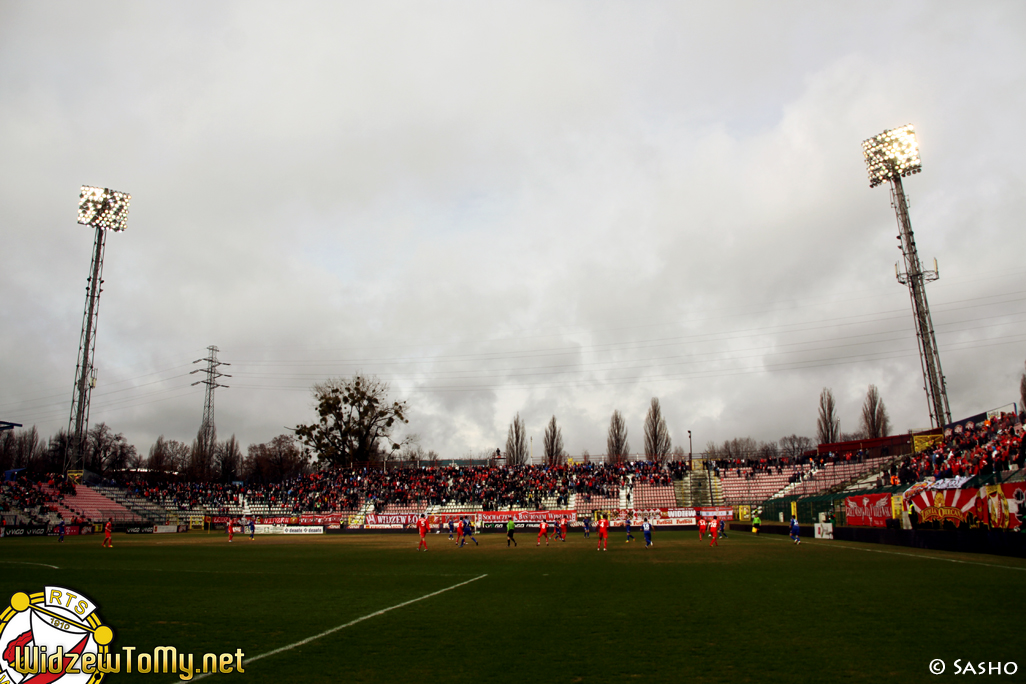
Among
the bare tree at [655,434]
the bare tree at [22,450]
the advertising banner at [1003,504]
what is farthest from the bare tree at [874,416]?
→ the bare tree at [22,450]

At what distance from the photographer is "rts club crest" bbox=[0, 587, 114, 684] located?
6.27 metres

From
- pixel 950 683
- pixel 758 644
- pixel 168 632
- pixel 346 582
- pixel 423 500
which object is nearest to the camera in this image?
pixel 950 683

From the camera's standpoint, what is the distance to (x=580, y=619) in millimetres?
11312

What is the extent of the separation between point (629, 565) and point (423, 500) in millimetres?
46639

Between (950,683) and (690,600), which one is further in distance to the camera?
(690,600)

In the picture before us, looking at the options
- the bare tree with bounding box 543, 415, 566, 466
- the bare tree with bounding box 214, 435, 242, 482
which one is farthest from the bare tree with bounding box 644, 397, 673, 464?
the bare tree with bounding box 214, 435, 242, 482

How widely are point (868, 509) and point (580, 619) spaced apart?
33.0 meters

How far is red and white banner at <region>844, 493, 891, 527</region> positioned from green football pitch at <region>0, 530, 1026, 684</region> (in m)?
13.6

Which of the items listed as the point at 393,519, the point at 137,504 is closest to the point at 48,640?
the point at 393,519

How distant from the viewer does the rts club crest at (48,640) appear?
6.27m

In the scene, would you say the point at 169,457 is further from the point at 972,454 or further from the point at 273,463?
the point at 972,454

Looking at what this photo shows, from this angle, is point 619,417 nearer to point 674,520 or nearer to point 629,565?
point 674,520

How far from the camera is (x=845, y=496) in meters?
41.4

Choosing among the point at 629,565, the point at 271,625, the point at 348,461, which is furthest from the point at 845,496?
the point at 348,461
